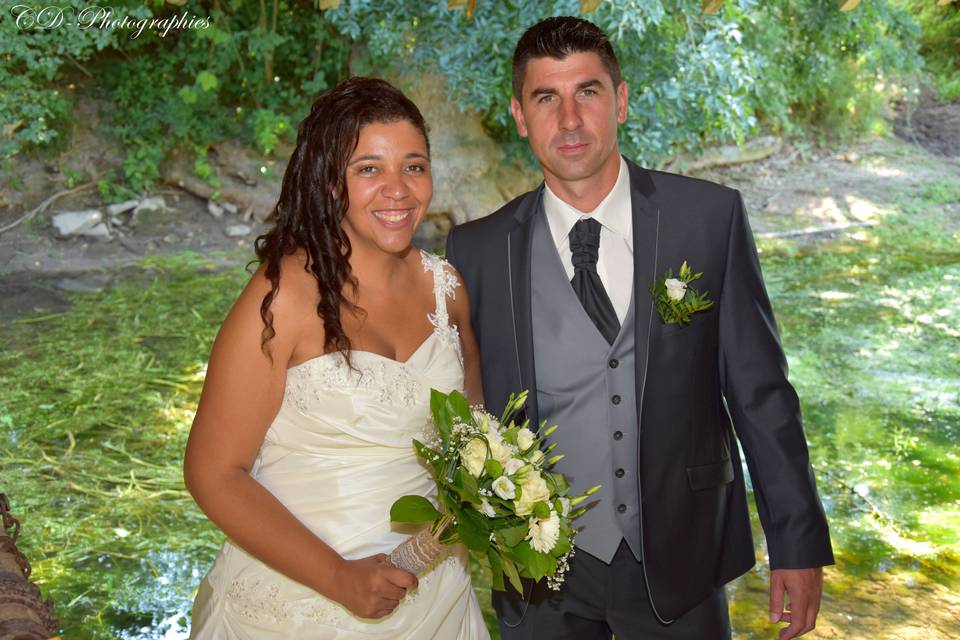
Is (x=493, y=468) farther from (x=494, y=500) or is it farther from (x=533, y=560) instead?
(x=533, y=560)

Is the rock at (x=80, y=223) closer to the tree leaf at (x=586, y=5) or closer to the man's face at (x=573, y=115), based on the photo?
the tree leaf at (x=586, y=5)

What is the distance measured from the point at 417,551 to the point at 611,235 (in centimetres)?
86

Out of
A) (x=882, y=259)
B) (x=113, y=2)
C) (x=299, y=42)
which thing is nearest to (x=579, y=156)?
(x=882, y=259)

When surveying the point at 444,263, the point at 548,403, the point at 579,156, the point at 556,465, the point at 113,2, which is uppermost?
the point at 113,2

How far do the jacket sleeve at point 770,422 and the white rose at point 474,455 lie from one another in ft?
2.29

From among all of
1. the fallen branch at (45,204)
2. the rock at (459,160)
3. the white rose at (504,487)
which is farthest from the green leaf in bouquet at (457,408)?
the fallen branch at (45,204)

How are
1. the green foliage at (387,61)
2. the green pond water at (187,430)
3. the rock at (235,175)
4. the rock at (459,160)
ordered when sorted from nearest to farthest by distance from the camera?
the green pond water at (187,430)
the green foliage at (387,61)
the rock at (459,160)
the rock at (235,175)


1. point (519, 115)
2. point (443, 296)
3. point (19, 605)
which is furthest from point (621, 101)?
point (19, 605)

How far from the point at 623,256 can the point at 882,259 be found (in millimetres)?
8792

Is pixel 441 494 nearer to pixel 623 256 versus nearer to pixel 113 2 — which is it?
pixel 623 256

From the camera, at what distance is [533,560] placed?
1.92 meters

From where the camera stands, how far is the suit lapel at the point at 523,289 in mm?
2332

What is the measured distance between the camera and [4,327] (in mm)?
Result: 7918

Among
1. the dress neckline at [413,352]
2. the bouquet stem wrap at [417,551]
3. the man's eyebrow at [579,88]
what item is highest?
the man's eyebrow at [579,88]
